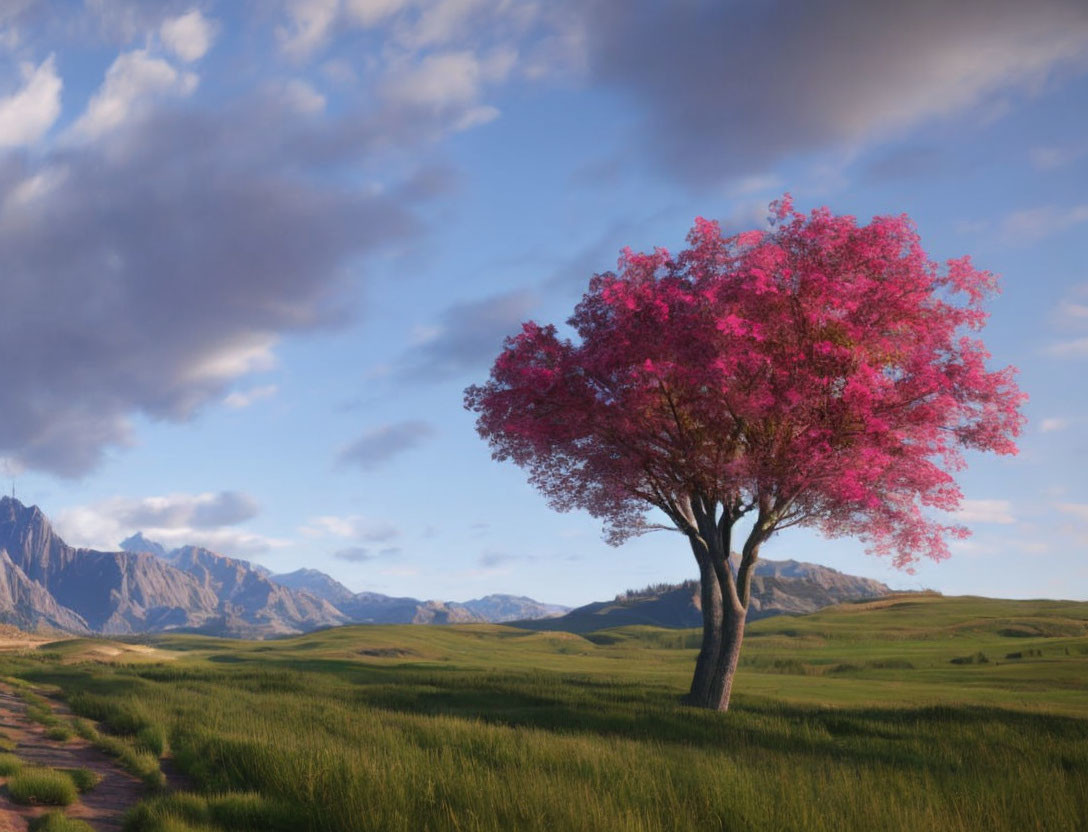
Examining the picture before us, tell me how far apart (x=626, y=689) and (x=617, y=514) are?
7958mm

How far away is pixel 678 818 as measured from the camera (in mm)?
8789

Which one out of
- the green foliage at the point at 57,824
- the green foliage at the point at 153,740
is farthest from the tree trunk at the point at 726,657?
the green foliage at the point at 57,824

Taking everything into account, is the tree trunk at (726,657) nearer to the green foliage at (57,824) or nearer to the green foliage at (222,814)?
the green foliage at (222,814)

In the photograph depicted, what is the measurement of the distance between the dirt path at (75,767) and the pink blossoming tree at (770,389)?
1600cm

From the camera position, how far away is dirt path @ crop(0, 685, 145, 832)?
1135cm

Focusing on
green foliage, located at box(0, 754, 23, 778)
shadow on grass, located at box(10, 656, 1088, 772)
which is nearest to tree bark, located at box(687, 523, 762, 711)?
shadow on grass, located at box(10, 656, 1088, 772)

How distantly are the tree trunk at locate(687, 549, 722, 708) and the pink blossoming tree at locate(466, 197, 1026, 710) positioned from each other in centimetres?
6

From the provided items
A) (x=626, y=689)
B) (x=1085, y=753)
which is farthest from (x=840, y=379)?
(x=626, y=689)

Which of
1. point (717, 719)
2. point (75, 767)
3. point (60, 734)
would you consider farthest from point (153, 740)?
point (717, 719)

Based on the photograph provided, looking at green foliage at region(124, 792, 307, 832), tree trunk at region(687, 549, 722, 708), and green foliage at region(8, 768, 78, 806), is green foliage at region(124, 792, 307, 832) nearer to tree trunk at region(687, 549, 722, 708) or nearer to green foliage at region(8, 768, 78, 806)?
green foliage at region(8, 768, 78, 806)

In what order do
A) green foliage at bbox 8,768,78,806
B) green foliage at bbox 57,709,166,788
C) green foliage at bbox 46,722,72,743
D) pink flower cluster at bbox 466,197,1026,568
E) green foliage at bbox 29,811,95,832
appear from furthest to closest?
pink flower cluster at bbox 466,197,1026,568
green foliage at bbox 46,722,72,743
green foliage at bbox 57,709,166,788
green foliage at bbox 8,768,78,806
green foliage at bbox 29,811,95,832

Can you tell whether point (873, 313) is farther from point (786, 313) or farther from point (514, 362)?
point (514, 362)

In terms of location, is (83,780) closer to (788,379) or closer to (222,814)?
(222,814)

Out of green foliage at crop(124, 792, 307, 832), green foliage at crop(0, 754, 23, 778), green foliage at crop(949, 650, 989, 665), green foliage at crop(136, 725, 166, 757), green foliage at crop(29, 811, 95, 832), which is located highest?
green foliage at crop(124, 792, 307, 832)
